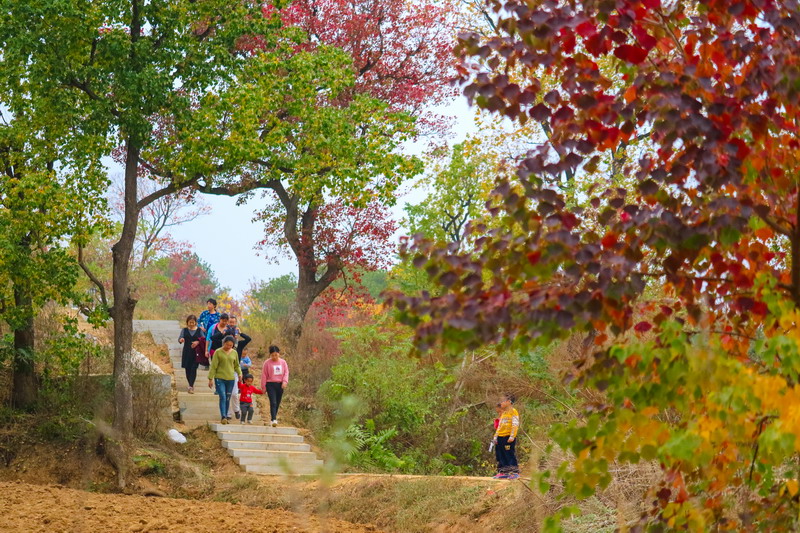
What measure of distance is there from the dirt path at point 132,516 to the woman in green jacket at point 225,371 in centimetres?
338

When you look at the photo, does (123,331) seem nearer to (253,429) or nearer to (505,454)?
(253,429)

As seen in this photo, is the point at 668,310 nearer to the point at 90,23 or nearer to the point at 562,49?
the point at 562,49

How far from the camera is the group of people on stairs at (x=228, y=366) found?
15.5m

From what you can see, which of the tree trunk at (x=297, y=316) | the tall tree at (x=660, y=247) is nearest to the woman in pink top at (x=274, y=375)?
the tree trunk at (x=297, y=316)

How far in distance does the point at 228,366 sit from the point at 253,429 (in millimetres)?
1367

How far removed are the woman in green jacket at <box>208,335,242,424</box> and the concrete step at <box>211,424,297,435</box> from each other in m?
0.23

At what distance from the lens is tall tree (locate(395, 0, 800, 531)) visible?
3.02 meters

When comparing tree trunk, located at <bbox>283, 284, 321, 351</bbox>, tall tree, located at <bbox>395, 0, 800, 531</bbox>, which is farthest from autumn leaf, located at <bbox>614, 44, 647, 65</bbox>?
tree trunk, located at <bbox>283, 284, 321, 351</bbox>

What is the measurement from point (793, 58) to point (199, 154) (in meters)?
12.4

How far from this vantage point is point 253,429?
16016mm

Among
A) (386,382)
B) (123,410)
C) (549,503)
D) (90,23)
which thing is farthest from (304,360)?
(549,503)

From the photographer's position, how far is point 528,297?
3.17 m

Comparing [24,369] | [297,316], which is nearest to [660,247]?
[24,369]

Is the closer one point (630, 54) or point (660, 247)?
point (660, 247)
